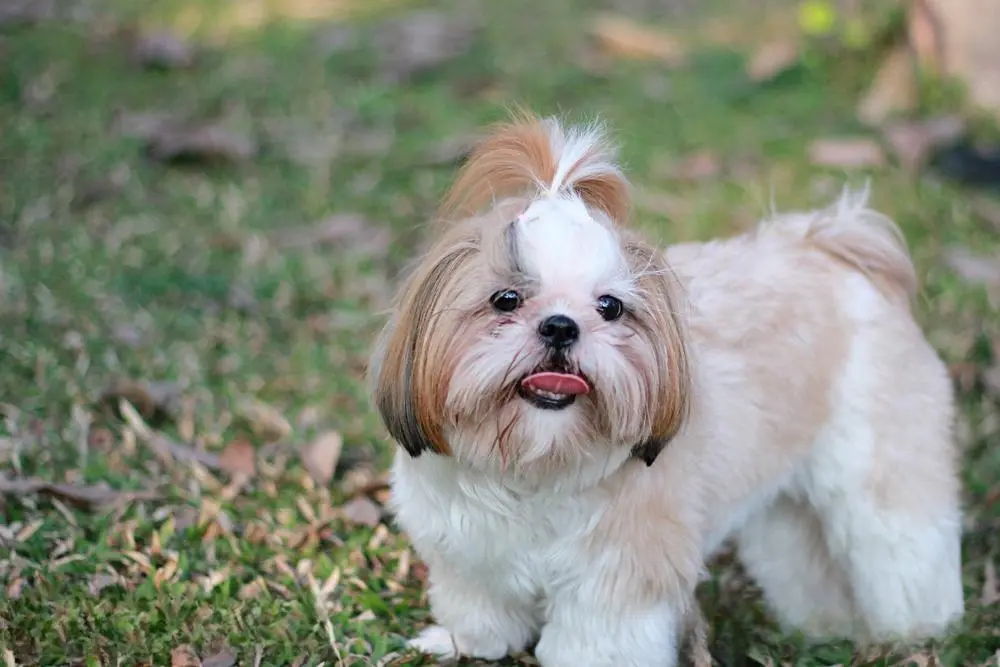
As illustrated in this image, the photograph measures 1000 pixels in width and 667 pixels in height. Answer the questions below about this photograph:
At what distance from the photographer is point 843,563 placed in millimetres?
3418

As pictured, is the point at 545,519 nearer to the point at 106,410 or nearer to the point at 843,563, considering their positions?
the point at 843,563

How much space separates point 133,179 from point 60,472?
252 centimetres

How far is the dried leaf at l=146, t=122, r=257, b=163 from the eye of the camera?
625 cm

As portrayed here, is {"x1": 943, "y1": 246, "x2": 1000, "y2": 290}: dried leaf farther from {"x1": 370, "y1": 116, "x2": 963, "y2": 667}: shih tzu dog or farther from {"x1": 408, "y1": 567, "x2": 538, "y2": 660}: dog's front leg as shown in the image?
{"x1": 408, "y1": 567, "x2": 538, "y2": 660}: dog's front leg

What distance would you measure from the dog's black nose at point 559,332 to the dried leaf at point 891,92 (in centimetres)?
470

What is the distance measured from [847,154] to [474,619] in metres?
3.96

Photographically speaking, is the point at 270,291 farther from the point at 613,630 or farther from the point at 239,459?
the point at 613,630

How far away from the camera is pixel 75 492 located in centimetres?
362

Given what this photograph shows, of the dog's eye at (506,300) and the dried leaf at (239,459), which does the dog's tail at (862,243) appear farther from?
A: the dried leaf at (239,459)

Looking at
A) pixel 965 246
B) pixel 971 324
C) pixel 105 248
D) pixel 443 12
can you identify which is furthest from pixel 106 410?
pixel 443 12

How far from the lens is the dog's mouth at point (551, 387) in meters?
2.53

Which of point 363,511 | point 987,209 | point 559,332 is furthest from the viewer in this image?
point 987,209

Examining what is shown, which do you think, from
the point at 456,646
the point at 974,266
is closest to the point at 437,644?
the point at 456,646

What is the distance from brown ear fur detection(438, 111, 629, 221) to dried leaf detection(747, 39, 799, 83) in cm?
475
